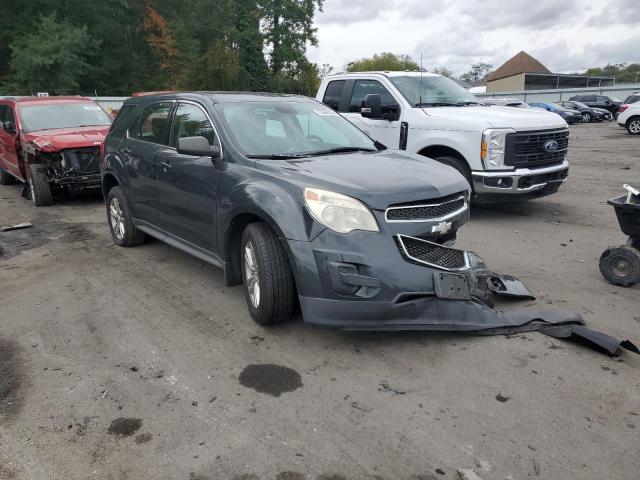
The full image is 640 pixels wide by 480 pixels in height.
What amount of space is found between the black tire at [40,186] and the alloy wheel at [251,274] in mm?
6650

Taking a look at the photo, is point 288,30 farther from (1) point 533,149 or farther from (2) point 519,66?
(1) point 533,149

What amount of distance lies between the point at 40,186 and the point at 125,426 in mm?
7610

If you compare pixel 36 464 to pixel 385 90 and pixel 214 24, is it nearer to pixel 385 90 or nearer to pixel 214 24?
pixel 385 90

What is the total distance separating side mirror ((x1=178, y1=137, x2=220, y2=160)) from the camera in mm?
4418

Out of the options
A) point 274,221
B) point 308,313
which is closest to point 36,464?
point 308,313

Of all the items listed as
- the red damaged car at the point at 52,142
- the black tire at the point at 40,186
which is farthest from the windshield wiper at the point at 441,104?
the black tire at the point at 40,186

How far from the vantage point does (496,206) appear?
891cm

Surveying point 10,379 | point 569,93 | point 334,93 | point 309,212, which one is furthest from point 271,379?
point 569,93

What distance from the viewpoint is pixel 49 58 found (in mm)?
32719

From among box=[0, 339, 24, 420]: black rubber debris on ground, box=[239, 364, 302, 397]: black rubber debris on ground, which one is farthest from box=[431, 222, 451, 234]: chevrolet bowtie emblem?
box=[0, 339, 24, 420]: black rubber debris on ground

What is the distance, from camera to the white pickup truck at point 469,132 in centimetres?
717

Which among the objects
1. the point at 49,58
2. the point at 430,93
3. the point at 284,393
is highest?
the point at 49,58

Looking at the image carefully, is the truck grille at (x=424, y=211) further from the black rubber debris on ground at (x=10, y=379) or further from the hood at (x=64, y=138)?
the hood at (x=64, y=138)

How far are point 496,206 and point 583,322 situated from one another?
5.02 meters
